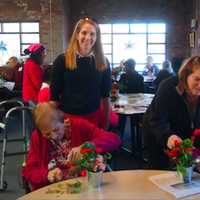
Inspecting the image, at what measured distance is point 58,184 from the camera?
194cm

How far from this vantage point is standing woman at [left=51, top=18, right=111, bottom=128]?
2847 millimetres

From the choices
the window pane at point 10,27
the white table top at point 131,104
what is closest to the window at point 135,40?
the window pane at point 10,27

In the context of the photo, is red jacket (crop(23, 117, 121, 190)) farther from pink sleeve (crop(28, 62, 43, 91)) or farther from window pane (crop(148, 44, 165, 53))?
window pane (crop(148, 44, 165, 53))

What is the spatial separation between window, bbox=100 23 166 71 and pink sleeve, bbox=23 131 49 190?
34.0 ft

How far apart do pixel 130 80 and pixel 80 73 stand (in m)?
3.46

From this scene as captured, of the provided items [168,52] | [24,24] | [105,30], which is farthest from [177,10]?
[24,24]

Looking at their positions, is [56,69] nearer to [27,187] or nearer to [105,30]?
[27,187]

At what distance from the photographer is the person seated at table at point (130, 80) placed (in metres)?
6.28

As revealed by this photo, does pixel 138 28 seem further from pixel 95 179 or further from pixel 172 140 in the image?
pixel 95 179

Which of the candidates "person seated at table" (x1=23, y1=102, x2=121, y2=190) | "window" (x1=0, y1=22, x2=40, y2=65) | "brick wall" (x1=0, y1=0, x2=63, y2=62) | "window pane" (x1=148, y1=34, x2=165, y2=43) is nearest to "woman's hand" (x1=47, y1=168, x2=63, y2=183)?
"person seated at table" (x1=23, y1=102, x2=121, y2=190)

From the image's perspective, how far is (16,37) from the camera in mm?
11562

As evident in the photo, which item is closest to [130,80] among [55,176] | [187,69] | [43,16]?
[187,69]

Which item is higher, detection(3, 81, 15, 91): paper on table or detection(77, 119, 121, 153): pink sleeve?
detection(3, 81, 15, 91): paper on table

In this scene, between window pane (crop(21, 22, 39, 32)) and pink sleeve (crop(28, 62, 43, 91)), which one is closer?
pink sleeve (crop(28, 62, 43, 91))
